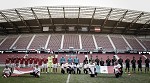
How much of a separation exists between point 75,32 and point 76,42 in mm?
4036

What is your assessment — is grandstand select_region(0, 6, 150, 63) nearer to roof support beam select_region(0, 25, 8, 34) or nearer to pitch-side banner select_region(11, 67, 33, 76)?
roof support beam select_region(0, 25, 8, 34)

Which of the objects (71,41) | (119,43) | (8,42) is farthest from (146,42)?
(8,42)

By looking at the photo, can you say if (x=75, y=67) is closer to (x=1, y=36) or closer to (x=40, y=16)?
(x=40, y=16)

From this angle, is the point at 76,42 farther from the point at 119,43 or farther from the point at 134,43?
the point at 134,43

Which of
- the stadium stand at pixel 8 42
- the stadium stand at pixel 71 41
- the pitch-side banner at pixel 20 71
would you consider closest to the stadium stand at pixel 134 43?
the stadium stand at pixel 71 41

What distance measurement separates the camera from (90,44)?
54.6 metres

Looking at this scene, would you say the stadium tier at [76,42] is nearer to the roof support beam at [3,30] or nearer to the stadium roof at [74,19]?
the stadium roof at [74,19]

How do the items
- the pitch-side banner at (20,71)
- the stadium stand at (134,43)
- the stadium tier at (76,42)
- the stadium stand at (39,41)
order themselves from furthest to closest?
1. the stadium stand at (134,43)
2. the stadium stand at (39,41)
3. the stadium tier at (76,42)
4. the pitch-side banner at (20,71)

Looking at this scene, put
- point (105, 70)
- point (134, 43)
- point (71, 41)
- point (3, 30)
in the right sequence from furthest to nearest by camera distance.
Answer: point (3, 30)
point (134, 43)
point (71, 41)
point (105, 70)

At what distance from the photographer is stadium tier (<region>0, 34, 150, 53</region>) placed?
5394cm

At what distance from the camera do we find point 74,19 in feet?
173

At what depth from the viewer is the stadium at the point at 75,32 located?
48438mm

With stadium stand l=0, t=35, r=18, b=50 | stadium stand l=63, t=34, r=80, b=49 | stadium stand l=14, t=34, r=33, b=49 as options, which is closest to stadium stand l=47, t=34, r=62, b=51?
stadium stand l=63, t=34, r=80, b=49

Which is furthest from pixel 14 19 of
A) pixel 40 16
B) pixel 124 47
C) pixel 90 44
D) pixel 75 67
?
pixel 75 67
